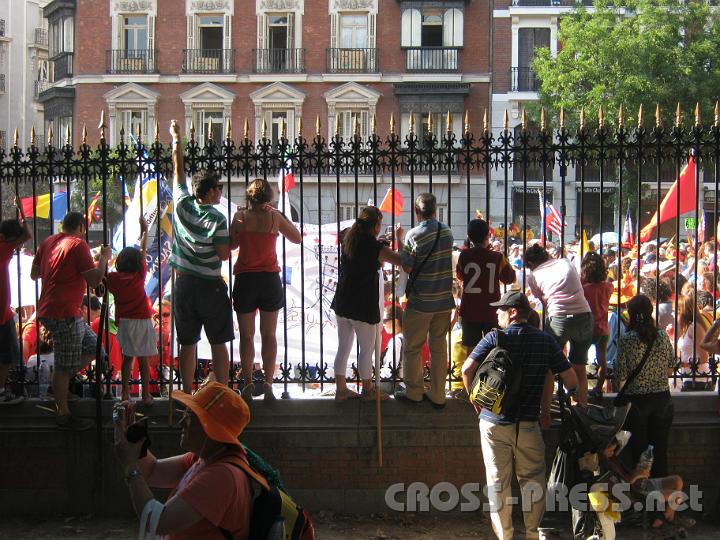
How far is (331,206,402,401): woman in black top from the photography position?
8.48 meters

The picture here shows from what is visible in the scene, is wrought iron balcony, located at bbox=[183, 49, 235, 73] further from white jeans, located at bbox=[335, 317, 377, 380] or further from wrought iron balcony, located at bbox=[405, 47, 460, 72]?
white jeans, located at bbox=[335, 317, 377, 380]

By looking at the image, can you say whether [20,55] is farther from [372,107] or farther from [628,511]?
[628,511]

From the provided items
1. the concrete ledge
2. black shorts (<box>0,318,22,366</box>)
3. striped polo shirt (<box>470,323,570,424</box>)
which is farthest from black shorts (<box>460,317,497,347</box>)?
black shorts (<box>0,318,22,366</box>)

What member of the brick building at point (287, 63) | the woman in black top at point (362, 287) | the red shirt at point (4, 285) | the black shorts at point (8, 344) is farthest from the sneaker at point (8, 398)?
the brick building at point (287, 63)

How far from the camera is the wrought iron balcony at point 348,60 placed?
140 feet

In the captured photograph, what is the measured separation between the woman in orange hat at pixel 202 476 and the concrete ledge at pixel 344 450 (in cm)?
374

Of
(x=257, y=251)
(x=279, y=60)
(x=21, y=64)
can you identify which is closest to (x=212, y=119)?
(x=279, y=60)

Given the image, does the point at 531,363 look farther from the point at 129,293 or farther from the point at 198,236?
the point at 129,293

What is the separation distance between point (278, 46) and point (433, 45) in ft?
20.8

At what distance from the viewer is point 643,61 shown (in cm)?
3478

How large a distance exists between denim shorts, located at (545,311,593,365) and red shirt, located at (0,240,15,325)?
4484 millimetres

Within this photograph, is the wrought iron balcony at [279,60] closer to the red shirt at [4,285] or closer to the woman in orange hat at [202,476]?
the red shirt at [4,285]

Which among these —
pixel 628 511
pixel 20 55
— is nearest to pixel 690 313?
pixel 628 511

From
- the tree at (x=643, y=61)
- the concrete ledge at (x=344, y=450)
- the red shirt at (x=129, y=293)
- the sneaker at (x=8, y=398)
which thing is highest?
the tree at (x=643, y=61)
